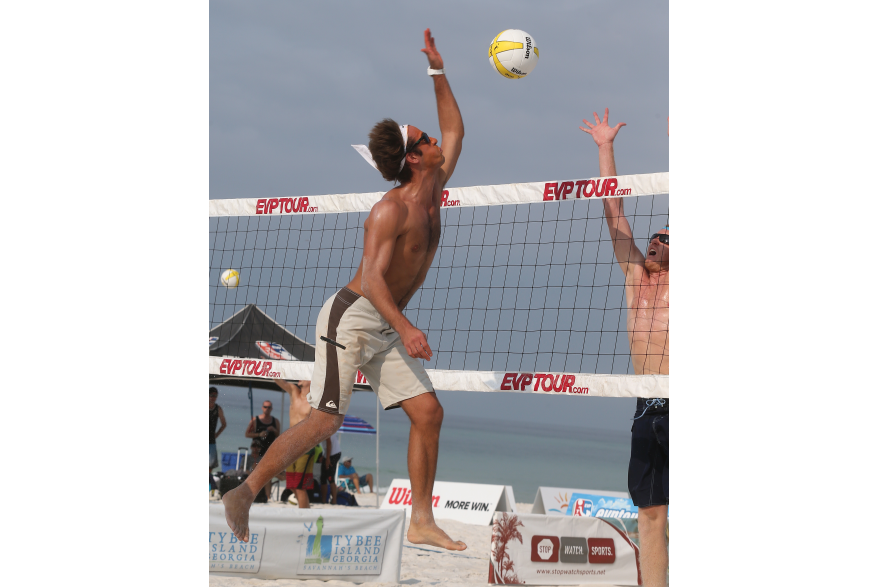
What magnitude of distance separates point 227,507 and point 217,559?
2730 millimetres

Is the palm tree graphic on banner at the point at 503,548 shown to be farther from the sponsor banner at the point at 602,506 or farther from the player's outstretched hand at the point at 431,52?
the player's outstretched hand at the point at 431,52

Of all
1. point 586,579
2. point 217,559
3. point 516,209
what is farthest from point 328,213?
point 586,579

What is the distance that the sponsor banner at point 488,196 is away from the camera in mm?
4617

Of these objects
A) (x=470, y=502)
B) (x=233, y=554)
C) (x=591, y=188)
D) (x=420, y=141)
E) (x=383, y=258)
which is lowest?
(x=233, y=554)

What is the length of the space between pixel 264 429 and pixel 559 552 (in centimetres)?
540

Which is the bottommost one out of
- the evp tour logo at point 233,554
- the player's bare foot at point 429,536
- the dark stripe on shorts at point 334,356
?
the evp tour logo at point 233,554

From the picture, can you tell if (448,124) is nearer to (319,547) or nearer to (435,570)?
(319,547)

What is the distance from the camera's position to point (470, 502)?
1022cm

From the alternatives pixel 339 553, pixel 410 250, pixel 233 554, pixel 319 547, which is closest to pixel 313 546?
pixel 319 547

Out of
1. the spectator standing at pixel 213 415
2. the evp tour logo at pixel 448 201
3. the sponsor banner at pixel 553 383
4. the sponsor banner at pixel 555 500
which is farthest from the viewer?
the sponsor banner at pixel 555 500

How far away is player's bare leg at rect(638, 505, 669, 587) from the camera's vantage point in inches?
179

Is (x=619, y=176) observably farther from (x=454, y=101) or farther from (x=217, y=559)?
(x=217, y=559)

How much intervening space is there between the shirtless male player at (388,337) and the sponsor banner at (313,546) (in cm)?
250

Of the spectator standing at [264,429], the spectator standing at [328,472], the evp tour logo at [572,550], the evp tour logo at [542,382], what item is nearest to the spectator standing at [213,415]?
the spectator standing at [264,429]
